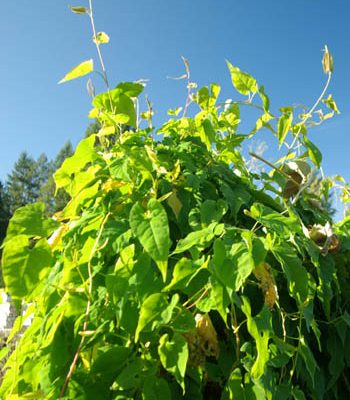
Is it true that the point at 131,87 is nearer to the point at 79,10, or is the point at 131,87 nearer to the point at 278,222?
the point at 79,10

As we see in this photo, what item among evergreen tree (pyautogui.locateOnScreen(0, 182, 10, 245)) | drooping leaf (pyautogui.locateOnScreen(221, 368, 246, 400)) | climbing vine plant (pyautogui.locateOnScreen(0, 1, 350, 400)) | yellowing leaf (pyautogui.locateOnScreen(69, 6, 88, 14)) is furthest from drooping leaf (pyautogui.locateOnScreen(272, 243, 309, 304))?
evergreen tree (pyautogui.locateOnScreen(0, 182, 10, 245))

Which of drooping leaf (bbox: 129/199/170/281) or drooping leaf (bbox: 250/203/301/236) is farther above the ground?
drooping leaf (bbox: 250/203/301/236)

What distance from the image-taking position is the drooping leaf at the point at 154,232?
21.0 inches

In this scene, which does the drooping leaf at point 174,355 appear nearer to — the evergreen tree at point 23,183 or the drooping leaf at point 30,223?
the drooping leaf at point 30,223

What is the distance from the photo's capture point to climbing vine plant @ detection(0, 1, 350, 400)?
56 cm

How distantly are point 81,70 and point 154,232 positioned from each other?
39 cm

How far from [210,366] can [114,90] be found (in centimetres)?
53

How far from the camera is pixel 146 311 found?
53 cm

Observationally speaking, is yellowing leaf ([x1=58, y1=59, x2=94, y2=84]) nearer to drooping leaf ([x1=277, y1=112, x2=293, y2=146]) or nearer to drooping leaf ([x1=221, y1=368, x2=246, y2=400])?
drooping leaf ([x1=277, y1=112, x2=293, y2=146])

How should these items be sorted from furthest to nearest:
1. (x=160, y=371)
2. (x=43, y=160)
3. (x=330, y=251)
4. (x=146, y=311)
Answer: (x=43, y=160) → (x=330, y=251) → (x=160, y=371) → (x=146, y=311)

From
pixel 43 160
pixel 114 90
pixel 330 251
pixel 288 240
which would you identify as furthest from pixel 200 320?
pixel 43 160

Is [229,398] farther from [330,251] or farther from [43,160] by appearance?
[43,160]

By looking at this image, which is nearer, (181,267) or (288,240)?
(181,267)

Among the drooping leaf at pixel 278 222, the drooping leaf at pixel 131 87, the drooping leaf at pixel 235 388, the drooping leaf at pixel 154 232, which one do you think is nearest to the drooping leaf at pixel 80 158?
the drooping leaf at pixel 131 87
